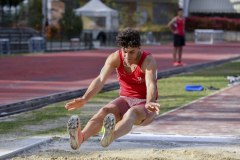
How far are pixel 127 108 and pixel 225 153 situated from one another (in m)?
1.39

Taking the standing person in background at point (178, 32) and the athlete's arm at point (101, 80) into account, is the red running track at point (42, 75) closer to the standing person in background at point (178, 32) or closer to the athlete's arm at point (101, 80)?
the standing person in background at point (178, 32)

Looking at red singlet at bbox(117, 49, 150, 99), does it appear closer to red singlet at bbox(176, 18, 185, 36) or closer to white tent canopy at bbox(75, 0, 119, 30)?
red singlet at bbox(176, 18, 185, 36)

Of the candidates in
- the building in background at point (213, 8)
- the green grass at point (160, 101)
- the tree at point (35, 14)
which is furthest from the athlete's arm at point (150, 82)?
the building in background at point (213, 8)

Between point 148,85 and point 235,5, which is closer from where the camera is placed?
point 148,85

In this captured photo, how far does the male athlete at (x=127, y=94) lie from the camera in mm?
9195

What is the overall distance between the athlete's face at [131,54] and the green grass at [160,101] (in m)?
2.80

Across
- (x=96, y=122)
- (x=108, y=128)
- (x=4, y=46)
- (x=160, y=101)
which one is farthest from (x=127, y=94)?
(x=4, y=46)

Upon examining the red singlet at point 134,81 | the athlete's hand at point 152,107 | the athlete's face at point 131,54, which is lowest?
the athlete's hand at point 152,107

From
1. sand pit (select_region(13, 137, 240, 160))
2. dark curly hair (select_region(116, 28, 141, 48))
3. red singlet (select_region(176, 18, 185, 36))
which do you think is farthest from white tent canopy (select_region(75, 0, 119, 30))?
dark curly hair (select_region(116, 28, 141, 48))

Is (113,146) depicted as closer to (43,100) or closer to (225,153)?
(225,153)

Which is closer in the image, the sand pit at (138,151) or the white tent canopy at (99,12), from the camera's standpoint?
the sand pit at (138,151)

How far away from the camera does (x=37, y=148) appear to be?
1040 cm

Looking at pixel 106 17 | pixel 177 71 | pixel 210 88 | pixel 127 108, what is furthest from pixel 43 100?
pixel 106 17

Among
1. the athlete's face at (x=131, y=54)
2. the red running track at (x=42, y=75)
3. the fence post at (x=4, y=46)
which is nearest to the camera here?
the athlete's face at (x=131, y=54)
